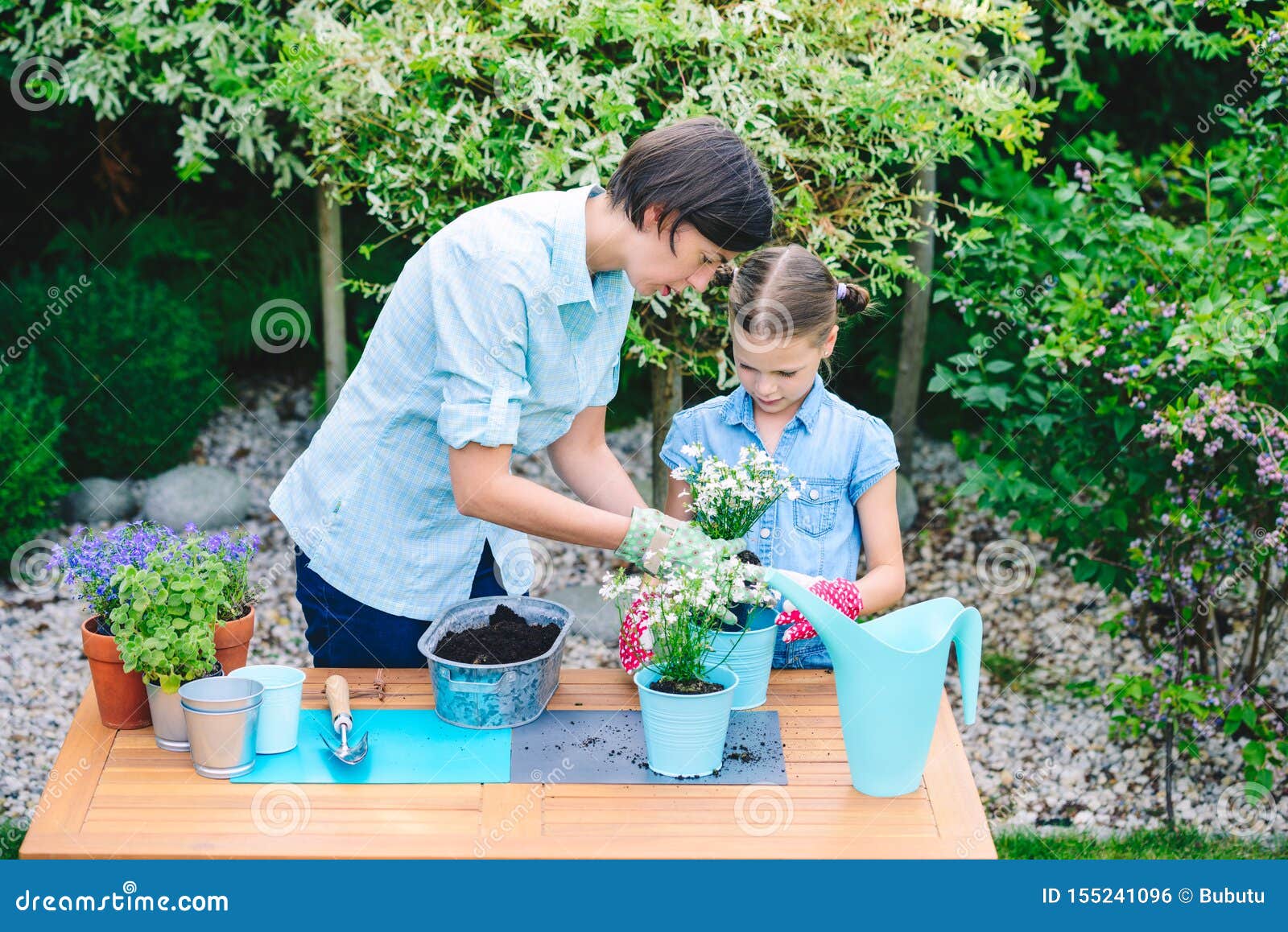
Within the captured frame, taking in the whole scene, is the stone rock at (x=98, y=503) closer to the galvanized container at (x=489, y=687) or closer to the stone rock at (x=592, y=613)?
the stone rock at (x=592, y=613)

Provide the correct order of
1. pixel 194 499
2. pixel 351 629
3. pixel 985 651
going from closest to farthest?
pixel 351 629, pixel 985 651, pixel 194 499

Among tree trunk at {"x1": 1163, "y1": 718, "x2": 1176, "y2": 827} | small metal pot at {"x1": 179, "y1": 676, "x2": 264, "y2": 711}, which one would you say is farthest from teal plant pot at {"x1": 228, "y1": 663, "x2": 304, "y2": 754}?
tree trunk at {"x1": 1163, "y1": 718, "x2": 1176, "y2": 827}

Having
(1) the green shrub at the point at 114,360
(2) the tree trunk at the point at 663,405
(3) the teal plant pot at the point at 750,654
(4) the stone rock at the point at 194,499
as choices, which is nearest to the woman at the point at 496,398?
(3) the teal plant pot at the point at 750,654

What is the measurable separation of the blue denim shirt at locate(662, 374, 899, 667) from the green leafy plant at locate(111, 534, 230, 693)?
1.03 metres

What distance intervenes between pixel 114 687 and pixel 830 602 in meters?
1.20

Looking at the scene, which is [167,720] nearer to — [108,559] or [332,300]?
[108,559]

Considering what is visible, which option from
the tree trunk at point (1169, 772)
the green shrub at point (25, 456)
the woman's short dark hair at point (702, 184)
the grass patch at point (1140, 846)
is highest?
the woman's short dark hair at point (702, 184)

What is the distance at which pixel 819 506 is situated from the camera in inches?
99.7

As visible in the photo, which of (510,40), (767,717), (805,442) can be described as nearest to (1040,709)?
(805,442)

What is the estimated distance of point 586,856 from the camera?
1.67 meters

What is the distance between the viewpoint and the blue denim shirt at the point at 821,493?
250 cm

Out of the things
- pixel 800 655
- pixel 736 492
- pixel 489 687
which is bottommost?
pixel 800 655

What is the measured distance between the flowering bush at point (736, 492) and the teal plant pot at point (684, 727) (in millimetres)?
272

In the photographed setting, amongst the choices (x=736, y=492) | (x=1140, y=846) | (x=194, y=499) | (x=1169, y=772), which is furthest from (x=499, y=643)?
(x=194, y=499)
